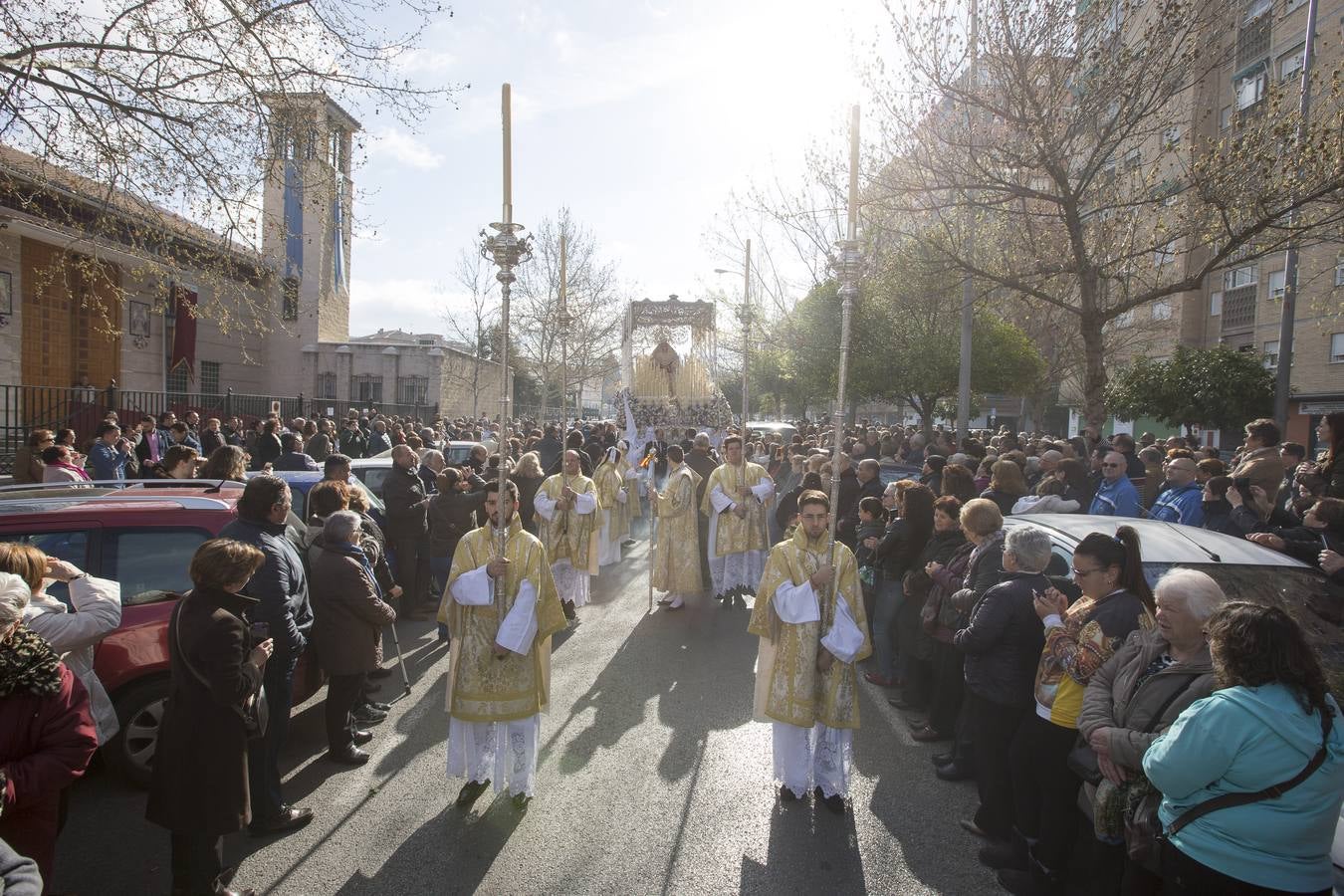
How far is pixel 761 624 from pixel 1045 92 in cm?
915

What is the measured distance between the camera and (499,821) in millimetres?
4305

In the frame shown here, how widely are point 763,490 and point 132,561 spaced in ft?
20.1

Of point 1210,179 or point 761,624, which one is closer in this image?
point 761,624

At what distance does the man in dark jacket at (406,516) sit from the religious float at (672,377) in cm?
766

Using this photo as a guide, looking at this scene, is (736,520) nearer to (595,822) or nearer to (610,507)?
(610,507)

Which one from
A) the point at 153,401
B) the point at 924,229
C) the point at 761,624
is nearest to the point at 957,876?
the point at 761,624

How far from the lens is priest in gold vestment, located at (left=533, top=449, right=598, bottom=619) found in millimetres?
8633

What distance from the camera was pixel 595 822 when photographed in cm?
432

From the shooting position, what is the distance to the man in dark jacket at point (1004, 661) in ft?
12.9

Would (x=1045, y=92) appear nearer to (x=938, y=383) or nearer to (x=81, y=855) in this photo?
(x=938, y=383)

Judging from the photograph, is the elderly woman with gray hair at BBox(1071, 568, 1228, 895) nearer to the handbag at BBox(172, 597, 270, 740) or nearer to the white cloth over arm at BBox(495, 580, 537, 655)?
the white cloth over arm at BBox(495, 580, 537, 655)

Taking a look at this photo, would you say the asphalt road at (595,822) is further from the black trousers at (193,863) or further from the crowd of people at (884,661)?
the black trousers at (193,863)

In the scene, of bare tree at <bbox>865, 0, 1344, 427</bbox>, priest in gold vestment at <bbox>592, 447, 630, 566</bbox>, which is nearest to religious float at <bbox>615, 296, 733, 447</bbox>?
priest in gold vestment at <bbox>592, 447, 630, 566</bbox>

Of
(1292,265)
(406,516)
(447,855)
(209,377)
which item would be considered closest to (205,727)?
(447,855)
